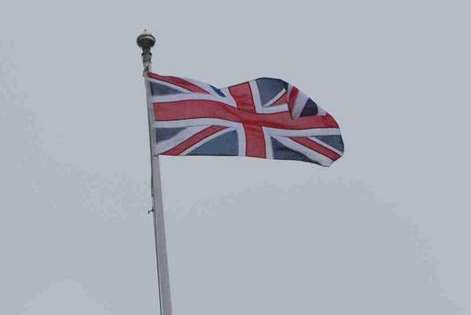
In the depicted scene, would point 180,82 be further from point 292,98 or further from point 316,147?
point 316,147

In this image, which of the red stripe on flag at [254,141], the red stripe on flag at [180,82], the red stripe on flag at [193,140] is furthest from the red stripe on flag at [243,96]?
the red stripe on flag at [193,140]

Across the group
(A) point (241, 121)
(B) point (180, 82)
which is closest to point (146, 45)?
(B) point (180, 82)

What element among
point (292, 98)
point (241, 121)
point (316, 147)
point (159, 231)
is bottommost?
point (159, 231)

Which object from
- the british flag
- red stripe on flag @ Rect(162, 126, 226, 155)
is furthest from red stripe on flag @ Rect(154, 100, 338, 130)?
red stripe on flag @ Rect(162, 126, 226, 155)

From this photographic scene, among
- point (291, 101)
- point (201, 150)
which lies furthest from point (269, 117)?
point (201, 150)

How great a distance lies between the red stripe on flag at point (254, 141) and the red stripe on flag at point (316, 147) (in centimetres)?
56

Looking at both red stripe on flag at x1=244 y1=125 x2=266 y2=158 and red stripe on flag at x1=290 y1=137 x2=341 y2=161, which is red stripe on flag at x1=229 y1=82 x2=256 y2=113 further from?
red stripe on flag at x1=290 y1=137 x2=341 y2=161

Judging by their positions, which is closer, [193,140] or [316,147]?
[193,140]

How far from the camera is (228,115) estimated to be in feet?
44.6

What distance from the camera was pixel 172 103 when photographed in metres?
13.2

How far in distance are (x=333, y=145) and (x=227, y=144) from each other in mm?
1916

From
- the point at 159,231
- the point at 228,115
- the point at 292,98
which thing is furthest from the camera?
the point at 292,98

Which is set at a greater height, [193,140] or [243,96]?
[243,96]

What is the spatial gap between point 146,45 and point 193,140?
5.72 feet
